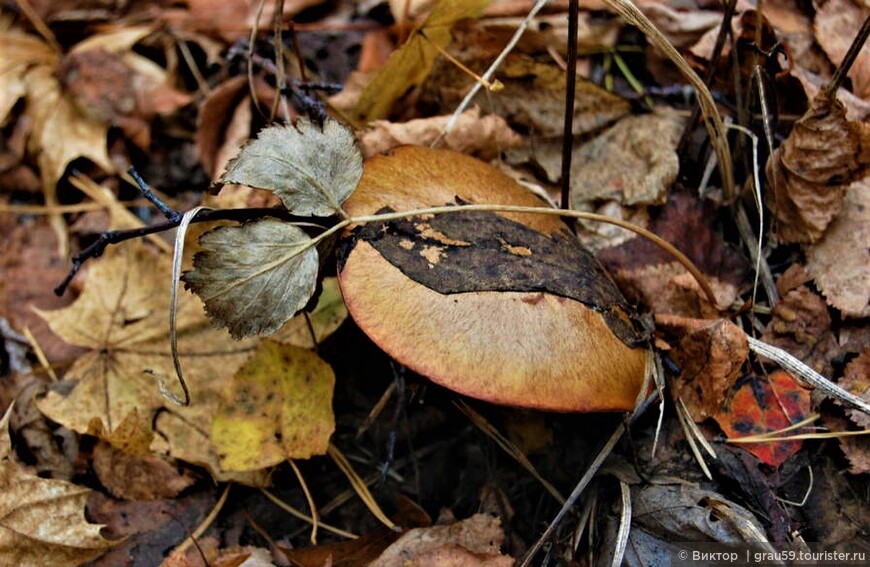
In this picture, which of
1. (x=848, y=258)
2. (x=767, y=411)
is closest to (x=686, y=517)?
(x=767, y=411)

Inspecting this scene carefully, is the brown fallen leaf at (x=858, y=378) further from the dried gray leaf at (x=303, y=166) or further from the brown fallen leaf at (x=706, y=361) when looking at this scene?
the dried gray leaf at (x=303, y=166)

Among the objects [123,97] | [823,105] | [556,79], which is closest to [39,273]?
[123,97]

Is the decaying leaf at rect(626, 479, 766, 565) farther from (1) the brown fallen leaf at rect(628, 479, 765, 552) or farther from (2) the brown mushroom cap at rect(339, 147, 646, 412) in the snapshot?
(2) the brown mushroom cap at rect(339, 147, 646, 412)

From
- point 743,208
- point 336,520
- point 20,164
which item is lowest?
point 336,520

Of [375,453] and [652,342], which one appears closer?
[652,342]

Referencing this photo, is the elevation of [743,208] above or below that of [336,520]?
above

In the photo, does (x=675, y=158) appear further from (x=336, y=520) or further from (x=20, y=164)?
(x=20, y=164)

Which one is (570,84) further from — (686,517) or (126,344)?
(126,344)
